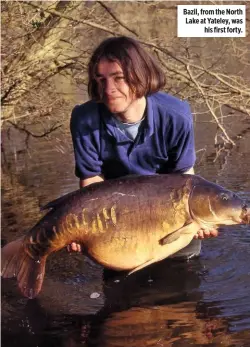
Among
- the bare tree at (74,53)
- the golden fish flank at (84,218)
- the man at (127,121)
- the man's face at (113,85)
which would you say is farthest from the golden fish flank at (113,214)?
the bare tree at (74,53)

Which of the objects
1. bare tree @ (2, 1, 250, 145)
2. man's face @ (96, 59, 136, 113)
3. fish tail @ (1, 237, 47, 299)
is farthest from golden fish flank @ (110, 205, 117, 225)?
bare tree @ (2, 1, 250, 145)

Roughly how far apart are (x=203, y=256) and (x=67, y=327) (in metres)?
1.00

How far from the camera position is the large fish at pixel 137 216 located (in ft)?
7.57

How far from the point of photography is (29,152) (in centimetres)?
666

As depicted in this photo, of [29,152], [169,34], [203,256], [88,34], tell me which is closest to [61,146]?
[29,152]

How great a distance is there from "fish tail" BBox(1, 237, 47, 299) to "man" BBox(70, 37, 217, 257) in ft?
0.56

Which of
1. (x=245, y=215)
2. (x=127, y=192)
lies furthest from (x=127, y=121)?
(x=245, y=215)

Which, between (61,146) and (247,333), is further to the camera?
(61,146)

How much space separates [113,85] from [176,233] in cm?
66

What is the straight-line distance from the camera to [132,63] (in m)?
2.43

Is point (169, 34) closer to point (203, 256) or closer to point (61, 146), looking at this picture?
point (61, 146)

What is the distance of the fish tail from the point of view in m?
2.43

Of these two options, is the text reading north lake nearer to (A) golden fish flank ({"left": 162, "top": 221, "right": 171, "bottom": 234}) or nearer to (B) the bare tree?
(B) the bare tree

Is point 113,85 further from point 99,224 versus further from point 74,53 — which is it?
point 74,53
